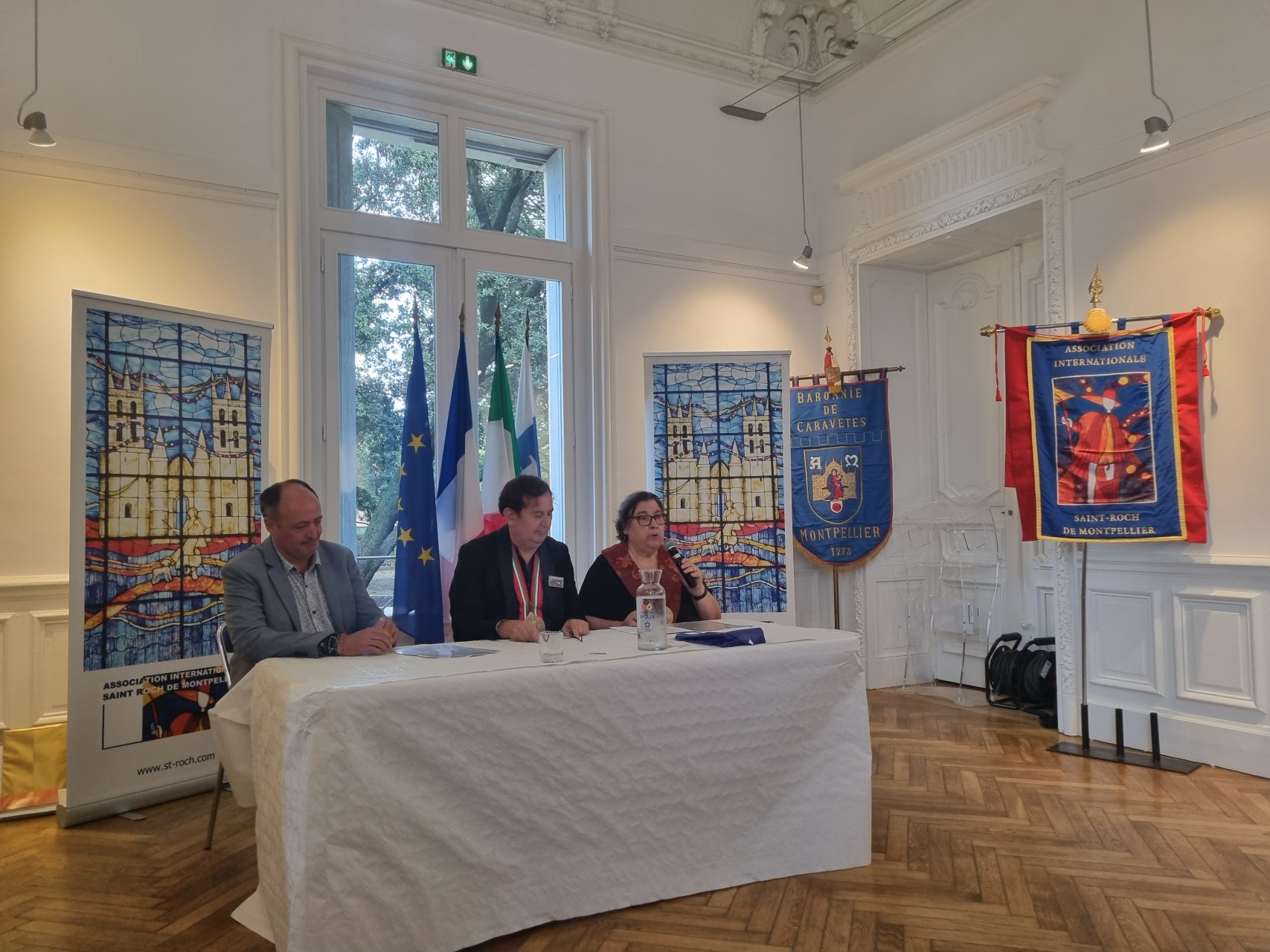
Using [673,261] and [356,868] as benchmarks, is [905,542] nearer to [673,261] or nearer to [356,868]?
[673,261]

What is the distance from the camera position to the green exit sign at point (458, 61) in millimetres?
5121

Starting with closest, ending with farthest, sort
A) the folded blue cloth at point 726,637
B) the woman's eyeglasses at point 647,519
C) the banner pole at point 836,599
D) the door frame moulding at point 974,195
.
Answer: the folded blue cloth at point 726,637 → the woman's eyeglasses at point 647,519 → the door frame moulding at point 974,195 → the banner pole at point 836,599

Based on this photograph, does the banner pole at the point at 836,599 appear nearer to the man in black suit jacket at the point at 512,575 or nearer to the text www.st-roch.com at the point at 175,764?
the man in black suit jacket at the point at 512,575

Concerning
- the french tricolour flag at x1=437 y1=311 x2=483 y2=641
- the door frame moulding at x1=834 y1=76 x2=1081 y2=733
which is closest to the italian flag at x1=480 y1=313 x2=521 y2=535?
the french tricolour flag at x1=437 y1=311 x2=483 y2=641

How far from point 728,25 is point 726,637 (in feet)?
15.6

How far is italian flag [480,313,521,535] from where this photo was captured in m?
4.94

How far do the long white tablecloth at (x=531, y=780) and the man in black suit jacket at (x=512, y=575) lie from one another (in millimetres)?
384

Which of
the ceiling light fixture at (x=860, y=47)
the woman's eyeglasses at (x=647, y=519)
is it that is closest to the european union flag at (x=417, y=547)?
the woman's eyeglasses at (x=647, y=519)

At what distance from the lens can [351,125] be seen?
503 centimetres

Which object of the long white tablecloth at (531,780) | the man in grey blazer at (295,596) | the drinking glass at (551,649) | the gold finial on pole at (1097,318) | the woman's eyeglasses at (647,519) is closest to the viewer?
the long white tablecloth at (531,780)

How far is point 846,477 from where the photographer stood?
5832mm

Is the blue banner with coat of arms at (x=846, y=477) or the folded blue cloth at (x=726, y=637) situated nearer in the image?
the folded blue cloth at (x=726, y=637)

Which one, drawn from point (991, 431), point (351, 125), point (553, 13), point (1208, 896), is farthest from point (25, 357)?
point (991, 431)

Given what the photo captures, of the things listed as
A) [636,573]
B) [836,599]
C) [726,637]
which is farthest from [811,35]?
[726,637]
